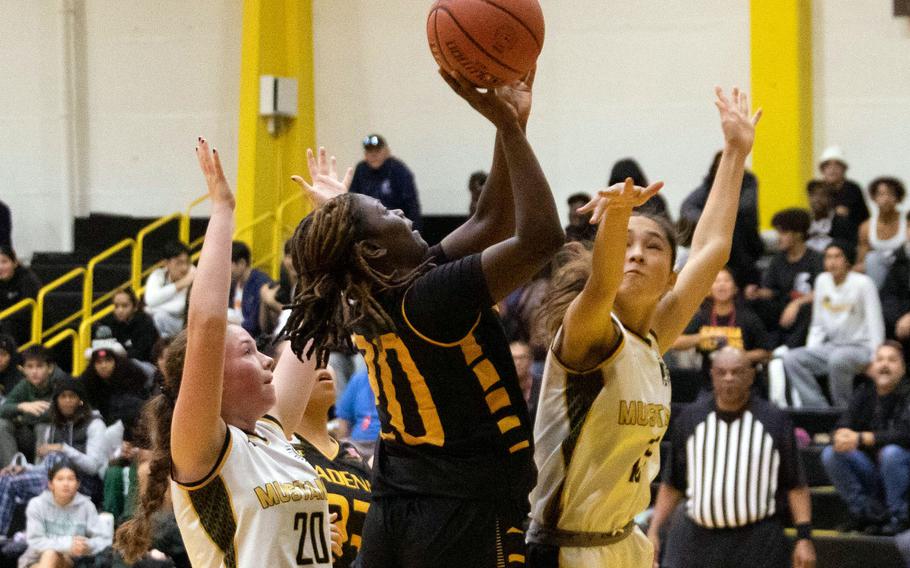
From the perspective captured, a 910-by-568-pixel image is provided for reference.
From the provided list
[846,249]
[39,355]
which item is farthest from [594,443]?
[39,355]

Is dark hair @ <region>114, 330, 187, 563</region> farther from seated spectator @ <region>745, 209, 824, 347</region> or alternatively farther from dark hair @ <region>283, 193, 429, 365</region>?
seated spectator @ <region>745, 209, 824, 347</region>

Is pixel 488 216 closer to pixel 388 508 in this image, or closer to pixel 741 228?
pixel 388 508

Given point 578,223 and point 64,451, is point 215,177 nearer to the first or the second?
point 64,451

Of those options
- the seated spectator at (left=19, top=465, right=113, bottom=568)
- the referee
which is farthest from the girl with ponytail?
the seated spectator at (left=19, top=465, right=113, bottom=568)

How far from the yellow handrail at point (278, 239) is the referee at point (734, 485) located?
639cm

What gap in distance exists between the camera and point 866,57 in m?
11.6

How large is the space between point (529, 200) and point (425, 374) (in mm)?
498

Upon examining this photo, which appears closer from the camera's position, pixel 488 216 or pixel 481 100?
pixel 481 100

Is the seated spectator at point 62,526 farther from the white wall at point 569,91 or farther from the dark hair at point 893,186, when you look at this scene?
the dark hair at point 893,186

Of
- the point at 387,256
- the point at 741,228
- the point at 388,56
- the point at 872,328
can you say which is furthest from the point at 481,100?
the point at 388,56

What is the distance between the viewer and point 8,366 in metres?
10.8

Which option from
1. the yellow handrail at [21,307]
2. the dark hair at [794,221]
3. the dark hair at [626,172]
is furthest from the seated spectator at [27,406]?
the dark hair at [794,221]

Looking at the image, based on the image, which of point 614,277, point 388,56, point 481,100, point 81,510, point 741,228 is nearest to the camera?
point 481,100

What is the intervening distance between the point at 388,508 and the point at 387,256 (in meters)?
0.61
